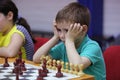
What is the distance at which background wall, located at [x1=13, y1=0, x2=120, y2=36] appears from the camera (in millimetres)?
4375

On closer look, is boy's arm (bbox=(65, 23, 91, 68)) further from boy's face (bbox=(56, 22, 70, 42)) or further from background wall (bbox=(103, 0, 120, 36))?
background wall (bbox=(103, 0, 120, 36))

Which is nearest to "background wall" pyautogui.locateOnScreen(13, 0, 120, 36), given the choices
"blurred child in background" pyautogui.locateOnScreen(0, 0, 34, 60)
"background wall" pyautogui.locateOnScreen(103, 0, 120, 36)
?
"background wall" pyautogui.locateOnScreen(103, 0, 120, 36)

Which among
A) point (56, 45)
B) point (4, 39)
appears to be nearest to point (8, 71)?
point (56, 45)

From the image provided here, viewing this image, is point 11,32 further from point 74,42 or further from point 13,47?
point 74,42

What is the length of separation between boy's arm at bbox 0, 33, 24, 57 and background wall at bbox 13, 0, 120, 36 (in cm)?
218

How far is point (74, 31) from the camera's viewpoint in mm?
1996

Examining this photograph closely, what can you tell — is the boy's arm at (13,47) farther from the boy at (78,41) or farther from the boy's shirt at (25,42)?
the boy at (78,41)

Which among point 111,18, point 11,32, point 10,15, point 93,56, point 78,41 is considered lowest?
point 93,56

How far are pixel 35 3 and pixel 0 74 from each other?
3604 mm

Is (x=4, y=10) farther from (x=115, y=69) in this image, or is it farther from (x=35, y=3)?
(x=35, y=3)

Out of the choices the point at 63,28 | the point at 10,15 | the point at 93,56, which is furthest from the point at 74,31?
the point at 10,15

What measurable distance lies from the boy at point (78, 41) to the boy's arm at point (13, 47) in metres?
0.19

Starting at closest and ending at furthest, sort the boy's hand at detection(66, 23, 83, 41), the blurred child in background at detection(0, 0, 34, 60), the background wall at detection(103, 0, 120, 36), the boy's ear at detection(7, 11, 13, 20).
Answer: the boy's hand at detection(66, 23, 83, 41) → the blurred child in background at detection(0, 0, 34, 60) → the boy's ear at detection(7, 11, 13, 20) → the background wall at detection(103, 0, 120, 36)

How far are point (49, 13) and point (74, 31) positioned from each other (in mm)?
3075
